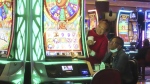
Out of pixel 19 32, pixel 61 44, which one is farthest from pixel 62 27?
pixel 19 32

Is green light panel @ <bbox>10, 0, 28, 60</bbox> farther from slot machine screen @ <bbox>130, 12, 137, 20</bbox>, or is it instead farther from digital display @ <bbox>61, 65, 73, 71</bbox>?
slot machine screen @ <bbox>130, 12, 137, 20</bbox>

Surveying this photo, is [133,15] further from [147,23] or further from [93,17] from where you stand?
[93,17]

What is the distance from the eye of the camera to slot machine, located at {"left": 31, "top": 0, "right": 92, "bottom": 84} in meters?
3.94

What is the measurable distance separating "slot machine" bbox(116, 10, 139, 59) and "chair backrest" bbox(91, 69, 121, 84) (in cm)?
642

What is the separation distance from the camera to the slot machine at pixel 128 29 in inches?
407

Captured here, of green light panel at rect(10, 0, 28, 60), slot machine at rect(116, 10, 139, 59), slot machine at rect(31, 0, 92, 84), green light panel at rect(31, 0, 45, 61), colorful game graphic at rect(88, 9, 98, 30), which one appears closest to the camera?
slot machine at rect(31, 0, 92, 84)

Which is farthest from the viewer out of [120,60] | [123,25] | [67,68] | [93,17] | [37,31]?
[93,17]

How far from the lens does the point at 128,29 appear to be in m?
10.6

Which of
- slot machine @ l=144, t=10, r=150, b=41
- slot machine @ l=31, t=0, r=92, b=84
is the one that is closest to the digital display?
slot machine @ l=31, t=0, r=92, b=84

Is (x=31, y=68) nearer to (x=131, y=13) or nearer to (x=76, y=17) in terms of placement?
(x=76, y=17)

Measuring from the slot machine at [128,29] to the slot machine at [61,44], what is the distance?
6140mm

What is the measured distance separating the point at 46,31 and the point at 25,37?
0.89 ft

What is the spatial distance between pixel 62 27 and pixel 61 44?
8.1 inches

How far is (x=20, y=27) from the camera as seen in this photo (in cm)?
425
